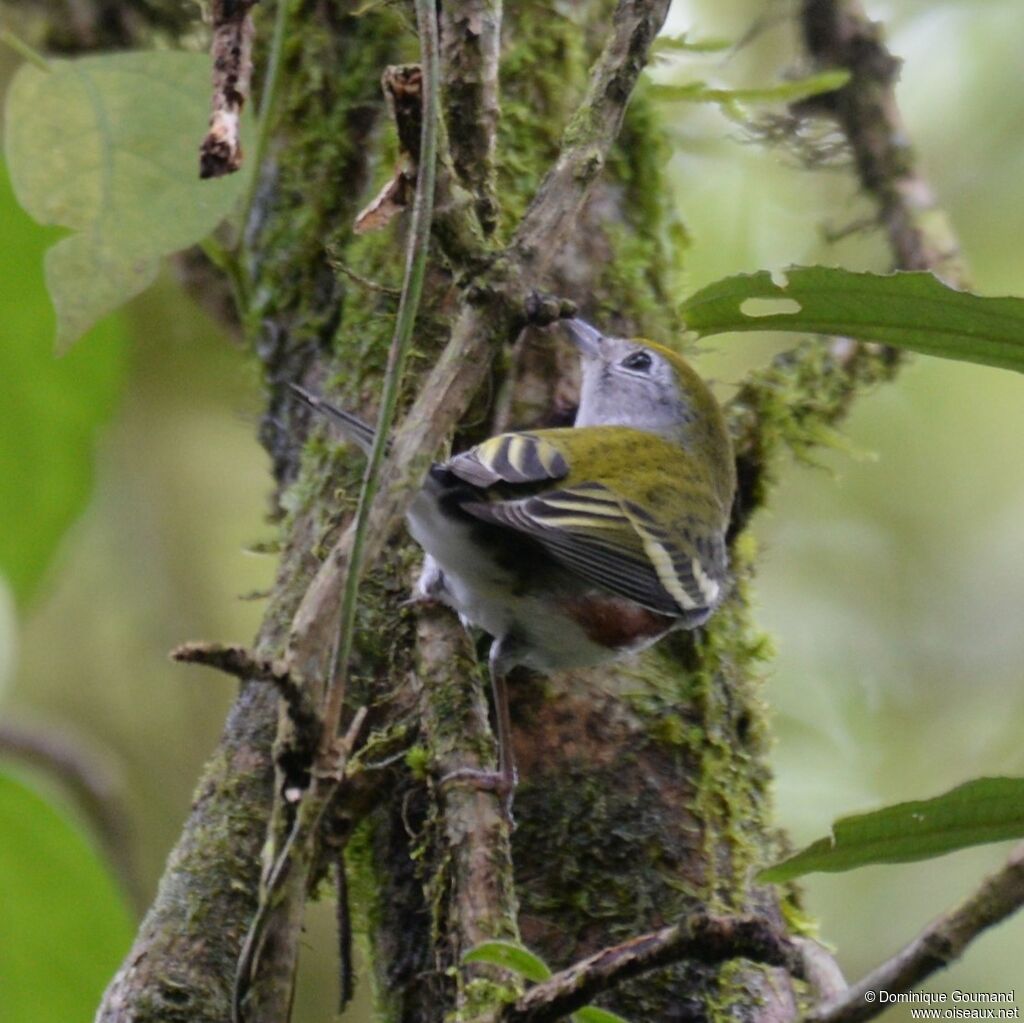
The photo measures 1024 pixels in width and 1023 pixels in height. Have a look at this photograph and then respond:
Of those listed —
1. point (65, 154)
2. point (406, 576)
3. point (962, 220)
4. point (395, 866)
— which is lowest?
point (395, 866)

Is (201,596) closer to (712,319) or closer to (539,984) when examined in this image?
(712,319)

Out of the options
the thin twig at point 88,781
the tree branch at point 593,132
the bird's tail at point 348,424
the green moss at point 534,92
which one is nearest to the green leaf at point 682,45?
the green moss at point 534,92

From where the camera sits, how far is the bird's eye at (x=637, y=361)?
3160 millimetres

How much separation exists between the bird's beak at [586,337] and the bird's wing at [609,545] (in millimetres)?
306

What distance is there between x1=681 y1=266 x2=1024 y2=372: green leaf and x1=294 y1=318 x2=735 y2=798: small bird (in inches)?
24.3

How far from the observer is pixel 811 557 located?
23.8 ft

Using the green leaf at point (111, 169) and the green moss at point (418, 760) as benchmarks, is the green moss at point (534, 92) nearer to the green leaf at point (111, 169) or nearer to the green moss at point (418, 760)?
the green leaf at point (111, 169)

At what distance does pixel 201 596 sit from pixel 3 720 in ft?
3.98

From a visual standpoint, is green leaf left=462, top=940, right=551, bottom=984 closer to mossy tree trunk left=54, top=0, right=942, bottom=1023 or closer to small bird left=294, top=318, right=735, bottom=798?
mossy tree trunk left=54, top=0, right=942, bottom=1023

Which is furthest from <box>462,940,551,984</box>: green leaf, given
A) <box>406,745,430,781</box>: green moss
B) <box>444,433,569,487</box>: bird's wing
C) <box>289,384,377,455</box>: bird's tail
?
<box>444,433,569,487</box>: bird's wing

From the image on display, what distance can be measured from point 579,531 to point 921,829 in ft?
4.46

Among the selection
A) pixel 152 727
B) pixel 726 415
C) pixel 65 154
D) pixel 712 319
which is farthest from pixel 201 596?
pixel 712 319

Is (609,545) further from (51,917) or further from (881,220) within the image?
(881,220)

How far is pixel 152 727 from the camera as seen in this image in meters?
5.82
